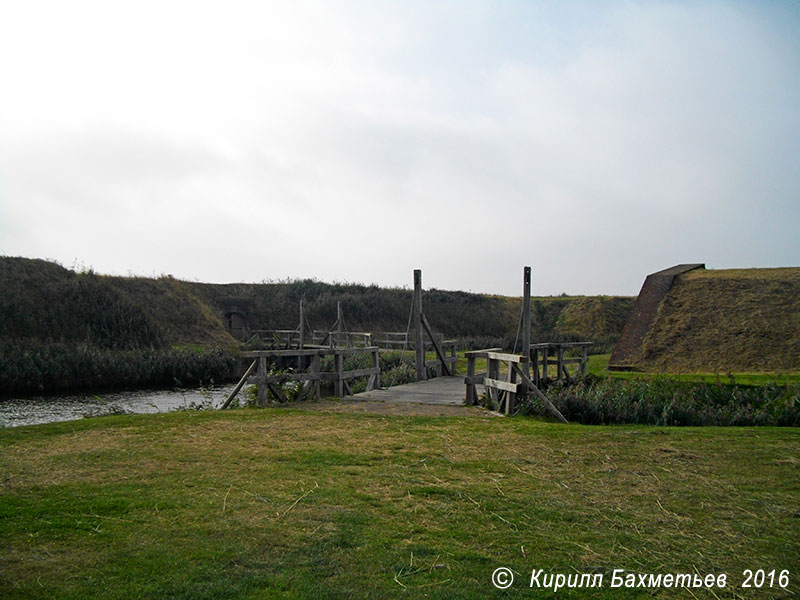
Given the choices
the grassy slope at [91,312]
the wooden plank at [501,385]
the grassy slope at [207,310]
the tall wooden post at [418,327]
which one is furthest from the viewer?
the grassy slope at [207,310]

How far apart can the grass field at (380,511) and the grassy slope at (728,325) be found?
5.55 meters

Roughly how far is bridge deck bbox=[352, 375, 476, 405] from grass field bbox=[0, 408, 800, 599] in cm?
399

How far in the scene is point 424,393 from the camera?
13414mm

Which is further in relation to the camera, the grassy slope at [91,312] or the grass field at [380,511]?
the grassy slope at [91,312]

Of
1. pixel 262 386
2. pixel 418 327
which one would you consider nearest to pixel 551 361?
pixel 418 327

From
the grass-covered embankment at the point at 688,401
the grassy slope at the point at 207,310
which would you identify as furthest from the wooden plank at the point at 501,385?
the grassy slope at the point at 207,310

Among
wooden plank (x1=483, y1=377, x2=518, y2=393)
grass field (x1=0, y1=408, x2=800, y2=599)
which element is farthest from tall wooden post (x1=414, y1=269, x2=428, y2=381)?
grass field (x1=0, y1=408, x2=800, y2=599)

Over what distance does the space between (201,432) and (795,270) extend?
52.6ft

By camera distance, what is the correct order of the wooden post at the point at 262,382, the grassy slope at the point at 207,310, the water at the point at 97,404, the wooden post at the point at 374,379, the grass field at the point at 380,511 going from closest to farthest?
the grass field at the point at 380,511
the wooden post at the point at 262,382
the water at the point at 97,404
the wooden post at the point at 374,379
the grassy slope at the point at 207,310

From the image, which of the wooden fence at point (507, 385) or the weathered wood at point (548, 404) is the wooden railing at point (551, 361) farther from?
the weathered wood at point (548, 404)

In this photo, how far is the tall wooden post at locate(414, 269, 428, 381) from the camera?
49.6ft

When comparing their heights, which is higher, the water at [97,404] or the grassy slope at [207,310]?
the grassy slope at [207,310]

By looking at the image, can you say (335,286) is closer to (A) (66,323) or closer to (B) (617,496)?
(A) (66,323)

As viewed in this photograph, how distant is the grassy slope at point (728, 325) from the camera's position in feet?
43.2
